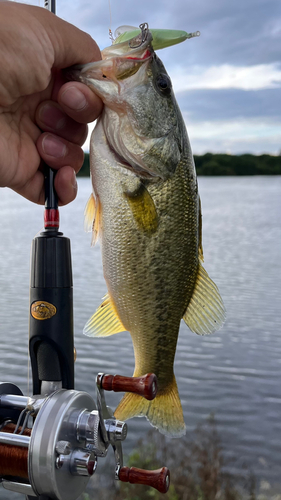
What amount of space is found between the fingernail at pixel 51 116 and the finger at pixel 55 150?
5cm

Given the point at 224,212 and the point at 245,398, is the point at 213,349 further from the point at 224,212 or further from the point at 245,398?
the point at 224,212

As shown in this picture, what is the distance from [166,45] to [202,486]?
4102mm

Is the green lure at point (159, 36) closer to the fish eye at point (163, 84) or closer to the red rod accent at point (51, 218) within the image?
the fish eye at point (163, 84)

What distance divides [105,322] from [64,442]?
0.46 metres

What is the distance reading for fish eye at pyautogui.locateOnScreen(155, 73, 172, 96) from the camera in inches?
68.2

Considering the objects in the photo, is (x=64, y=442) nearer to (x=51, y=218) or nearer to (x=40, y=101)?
(x=51, y=218)

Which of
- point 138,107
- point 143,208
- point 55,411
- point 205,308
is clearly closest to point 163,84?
point 138,107

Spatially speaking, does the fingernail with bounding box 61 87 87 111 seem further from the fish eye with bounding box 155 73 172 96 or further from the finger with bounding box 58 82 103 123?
the fish eye with bounding box 155 73 172 96

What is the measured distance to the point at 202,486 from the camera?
14.8 ft

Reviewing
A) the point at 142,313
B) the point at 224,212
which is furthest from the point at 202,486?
the point at 224,212

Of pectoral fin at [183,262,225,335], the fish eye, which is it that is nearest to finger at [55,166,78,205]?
the fish eye

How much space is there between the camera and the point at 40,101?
6.59 feet

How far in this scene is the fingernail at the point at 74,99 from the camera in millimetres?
1672

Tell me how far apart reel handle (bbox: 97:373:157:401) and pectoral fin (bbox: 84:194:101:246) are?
48 centimetres
